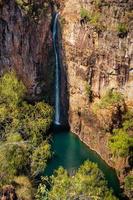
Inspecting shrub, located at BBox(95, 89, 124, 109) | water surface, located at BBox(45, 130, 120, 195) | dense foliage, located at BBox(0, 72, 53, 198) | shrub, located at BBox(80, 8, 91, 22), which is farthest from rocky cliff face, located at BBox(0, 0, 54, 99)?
shrub, located at BBox(95, 89, 124, 109)

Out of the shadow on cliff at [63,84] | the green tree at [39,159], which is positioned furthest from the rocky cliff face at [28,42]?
the green tree at [39,159]

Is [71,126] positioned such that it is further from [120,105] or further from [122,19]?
[122,19]

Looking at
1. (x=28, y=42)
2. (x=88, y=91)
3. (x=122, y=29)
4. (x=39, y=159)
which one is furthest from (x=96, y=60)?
(x=39, y=159)

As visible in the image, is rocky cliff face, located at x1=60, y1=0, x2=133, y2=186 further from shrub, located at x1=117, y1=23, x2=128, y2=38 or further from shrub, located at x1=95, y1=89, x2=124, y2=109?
shrub, located at x1=95, y1=89, x2=124, y2=109

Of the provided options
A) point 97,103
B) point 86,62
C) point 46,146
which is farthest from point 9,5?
point 46,146

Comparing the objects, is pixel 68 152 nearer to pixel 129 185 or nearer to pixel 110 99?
pixel 110 99
